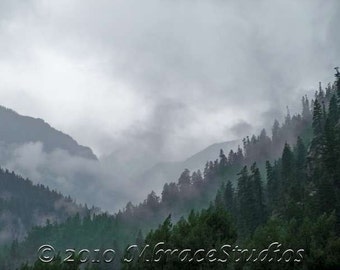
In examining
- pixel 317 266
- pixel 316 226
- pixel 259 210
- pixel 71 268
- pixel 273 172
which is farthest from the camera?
pixel 273 172

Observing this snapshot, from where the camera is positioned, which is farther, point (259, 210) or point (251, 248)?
point (259, 210)

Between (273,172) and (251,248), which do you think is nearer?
(251,248)

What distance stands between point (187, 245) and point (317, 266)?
14.3m

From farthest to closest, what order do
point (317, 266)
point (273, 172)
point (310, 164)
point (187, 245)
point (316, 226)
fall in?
point (273, 172) < point (310, 164) < point (316, 226) < point (317, 266) < point (187, 245)

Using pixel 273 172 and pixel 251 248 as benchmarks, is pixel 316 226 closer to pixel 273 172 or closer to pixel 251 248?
pixel 251 248

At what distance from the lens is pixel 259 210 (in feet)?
345

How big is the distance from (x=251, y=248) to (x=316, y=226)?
9854 millimetres

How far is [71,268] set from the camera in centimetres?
4197

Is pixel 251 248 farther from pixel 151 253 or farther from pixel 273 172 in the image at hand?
pixel 273 172

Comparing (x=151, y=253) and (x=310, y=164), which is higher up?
(x=310, y=164)

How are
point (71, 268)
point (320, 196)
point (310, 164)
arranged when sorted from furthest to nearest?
1. point (310, 164)
2. point (320, 196)
3. point (71, 268)

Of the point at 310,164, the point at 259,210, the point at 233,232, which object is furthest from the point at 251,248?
the point at 310,164

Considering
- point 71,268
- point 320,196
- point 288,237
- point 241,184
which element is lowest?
point 71,268

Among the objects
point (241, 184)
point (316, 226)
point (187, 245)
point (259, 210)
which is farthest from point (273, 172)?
point (187, 245)
